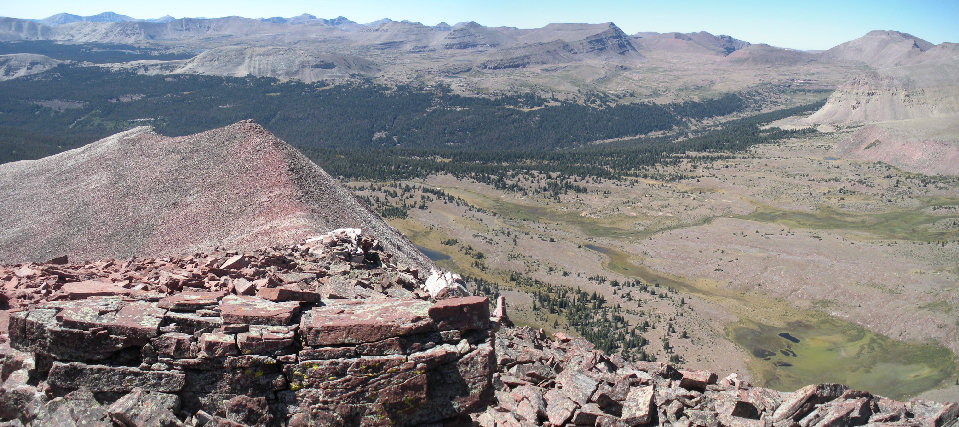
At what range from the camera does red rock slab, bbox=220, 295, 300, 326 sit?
15.0 meters

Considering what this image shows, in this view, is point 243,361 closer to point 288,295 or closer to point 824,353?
point 288,295

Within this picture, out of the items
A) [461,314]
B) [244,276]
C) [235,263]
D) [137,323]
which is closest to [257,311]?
[137,323]

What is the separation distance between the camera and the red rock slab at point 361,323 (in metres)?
14.8

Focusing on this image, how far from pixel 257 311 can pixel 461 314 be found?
5185mm

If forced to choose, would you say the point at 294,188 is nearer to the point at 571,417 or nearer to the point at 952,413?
the point at 571,417

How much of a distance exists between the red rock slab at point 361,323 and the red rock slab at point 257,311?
450mm

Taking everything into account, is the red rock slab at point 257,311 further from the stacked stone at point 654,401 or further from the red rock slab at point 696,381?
the red rock slab at point 696,381

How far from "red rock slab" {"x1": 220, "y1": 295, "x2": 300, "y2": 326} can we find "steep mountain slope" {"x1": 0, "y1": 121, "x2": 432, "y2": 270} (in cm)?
1825

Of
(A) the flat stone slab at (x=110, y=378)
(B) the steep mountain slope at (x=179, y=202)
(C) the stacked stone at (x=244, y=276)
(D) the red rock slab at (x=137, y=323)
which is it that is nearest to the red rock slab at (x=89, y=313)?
(D) the red rock slab at (x=137, y=323)

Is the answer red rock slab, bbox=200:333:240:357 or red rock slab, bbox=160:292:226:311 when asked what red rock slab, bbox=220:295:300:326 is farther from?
red rock slab, bbox=200:333:240:357

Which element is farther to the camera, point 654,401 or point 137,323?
point 654,401

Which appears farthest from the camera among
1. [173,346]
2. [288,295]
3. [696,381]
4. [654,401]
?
[696,381]

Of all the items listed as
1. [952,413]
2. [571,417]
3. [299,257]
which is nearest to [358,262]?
[299,257]

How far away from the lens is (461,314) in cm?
1595
